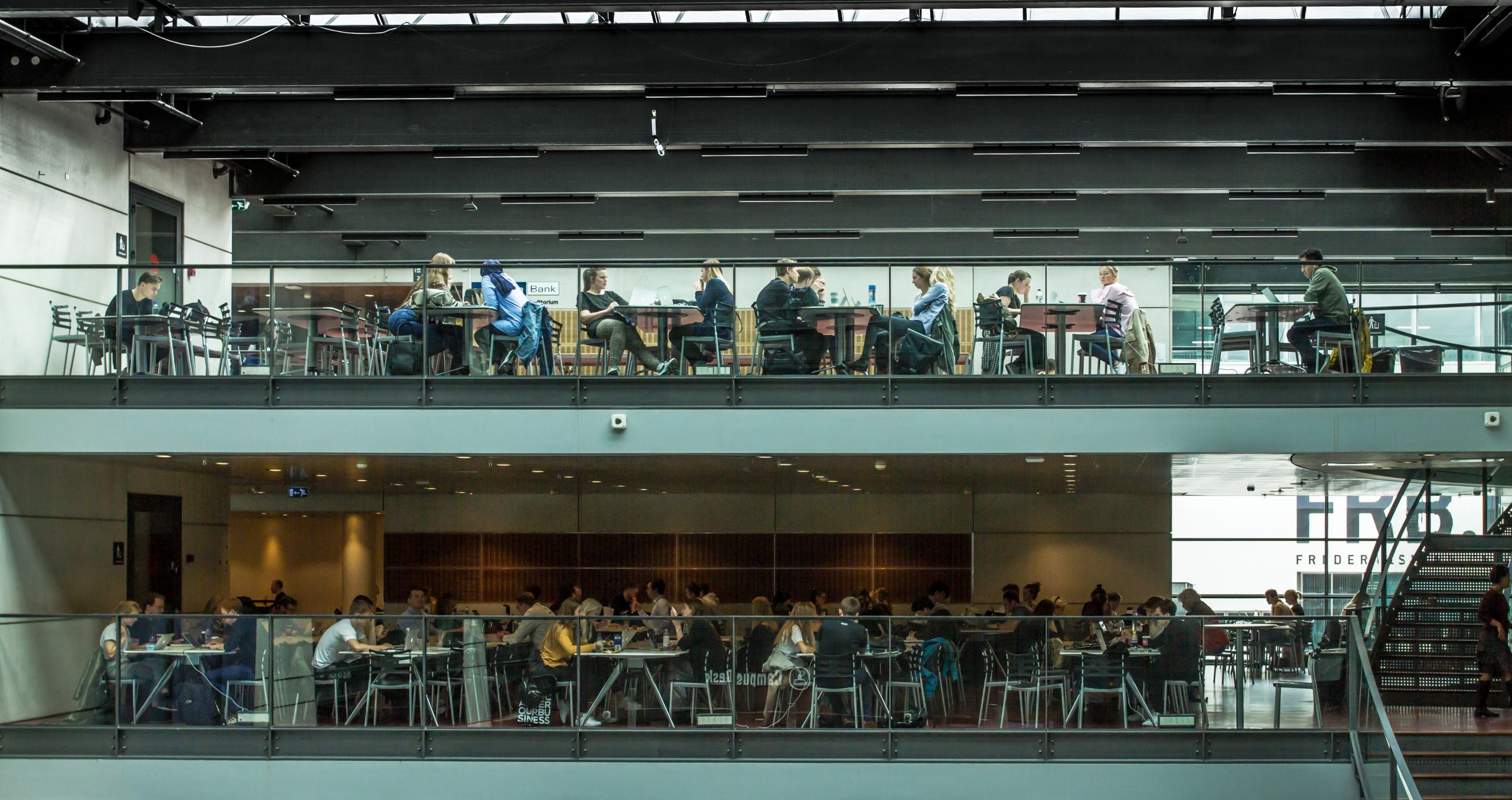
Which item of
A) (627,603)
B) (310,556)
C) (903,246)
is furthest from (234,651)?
(903,246)

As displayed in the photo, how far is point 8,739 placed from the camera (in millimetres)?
11211

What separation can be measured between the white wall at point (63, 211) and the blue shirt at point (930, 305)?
22.6 feet

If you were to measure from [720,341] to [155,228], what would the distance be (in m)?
7.34

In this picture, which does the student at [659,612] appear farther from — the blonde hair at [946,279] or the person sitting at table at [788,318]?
the blonde hair at [946,279]

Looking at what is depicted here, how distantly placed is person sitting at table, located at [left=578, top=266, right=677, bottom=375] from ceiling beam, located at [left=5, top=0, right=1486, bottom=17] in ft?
7.30

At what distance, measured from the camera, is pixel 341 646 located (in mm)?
10641

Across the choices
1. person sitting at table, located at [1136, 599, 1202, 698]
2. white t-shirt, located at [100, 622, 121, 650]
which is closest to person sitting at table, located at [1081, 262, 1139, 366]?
person sitting at table, located at [1136, 599, 1202, 698]

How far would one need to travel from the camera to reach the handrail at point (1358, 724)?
9.57 m

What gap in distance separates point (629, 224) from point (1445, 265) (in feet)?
32.0

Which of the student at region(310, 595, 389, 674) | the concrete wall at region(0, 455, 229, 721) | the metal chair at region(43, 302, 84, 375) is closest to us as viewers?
the student at region(310, 595, 389, 674)

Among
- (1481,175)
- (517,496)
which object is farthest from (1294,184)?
(517,496)

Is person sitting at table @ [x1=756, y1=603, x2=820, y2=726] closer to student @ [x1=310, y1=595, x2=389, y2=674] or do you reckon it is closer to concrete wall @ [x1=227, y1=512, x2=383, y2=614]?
student @ [x1=310, y1=595, x2=389, y2=674]

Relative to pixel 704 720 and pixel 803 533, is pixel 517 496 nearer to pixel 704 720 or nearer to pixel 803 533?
pixel 803 533

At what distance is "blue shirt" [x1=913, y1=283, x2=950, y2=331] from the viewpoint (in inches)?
450
